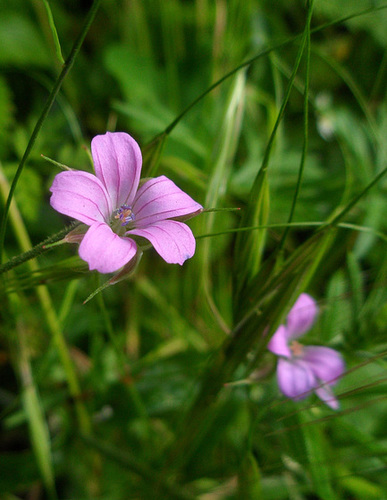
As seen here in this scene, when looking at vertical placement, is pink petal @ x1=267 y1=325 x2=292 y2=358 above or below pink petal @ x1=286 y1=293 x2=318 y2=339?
below

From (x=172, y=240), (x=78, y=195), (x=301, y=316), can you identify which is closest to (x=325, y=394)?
(x=301, y=316)

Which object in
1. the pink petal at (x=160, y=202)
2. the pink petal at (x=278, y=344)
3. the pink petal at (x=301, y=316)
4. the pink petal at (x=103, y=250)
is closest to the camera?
the pink petal at (x=103, y=250)

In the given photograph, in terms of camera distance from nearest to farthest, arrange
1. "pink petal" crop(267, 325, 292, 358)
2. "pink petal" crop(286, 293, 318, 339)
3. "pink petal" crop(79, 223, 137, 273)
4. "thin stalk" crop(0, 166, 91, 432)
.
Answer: "pink petal" crop(79, 223, 137, 273)
"pink petal" crop(267, 325, 292, 358)
"pink petal" crop(286, 293, 318, 339)
"thin stalk" crop(0, 166, 91, 432)

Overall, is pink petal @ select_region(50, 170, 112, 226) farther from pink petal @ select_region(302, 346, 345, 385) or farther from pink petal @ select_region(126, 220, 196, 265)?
pink petal @ select_region(302, 346, 345, 385)

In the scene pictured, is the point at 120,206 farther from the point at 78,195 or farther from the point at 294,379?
the point at 294,379

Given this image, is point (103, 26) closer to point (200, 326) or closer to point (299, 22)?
→ point (299, 22)

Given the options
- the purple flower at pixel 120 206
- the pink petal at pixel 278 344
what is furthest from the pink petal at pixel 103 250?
the pink petal at pixel 278 344

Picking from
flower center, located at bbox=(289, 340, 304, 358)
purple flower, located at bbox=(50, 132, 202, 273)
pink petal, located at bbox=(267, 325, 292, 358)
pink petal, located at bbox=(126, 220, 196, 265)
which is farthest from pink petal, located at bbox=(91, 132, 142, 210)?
flower center, located at bbox=(289, 340, 304, 358)

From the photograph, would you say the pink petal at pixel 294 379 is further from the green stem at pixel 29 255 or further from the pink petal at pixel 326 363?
the green stem at pixel 29 255
